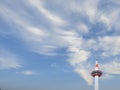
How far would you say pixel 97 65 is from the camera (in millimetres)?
186875

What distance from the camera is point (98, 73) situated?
644 feet

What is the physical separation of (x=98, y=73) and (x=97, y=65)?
46.6ft
